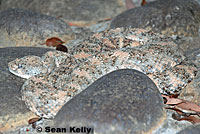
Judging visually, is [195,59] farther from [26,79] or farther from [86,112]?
[26,79]

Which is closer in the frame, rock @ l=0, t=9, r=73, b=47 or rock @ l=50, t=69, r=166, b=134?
rock @ l=50, t=69, r=166, b=134

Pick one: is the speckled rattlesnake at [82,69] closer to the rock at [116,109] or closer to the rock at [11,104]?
the rock at [11,104]

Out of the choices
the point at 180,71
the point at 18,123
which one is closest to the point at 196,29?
the point at 180,71

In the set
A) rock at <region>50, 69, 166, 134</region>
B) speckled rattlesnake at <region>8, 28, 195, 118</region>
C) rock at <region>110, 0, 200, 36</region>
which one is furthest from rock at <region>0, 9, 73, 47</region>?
rock at <region>50, 69, 166, 134</region>

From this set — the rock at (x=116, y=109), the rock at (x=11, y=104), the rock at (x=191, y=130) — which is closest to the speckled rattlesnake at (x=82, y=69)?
the rock at (x=11, y=104)

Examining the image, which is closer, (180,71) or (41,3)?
(180,71)

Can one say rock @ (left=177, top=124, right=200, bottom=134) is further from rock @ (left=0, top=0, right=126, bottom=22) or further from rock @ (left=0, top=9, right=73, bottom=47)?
rock @ (left=0, top=0, right=126, bottom=22)

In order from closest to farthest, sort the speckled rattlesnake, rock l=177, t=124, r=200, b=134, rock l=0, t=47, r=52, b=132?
1. rock l=177, t=124, r=200, b=134
2. rock l=0, t=47, r=52, b=132
3. the speckled rattlesnake
